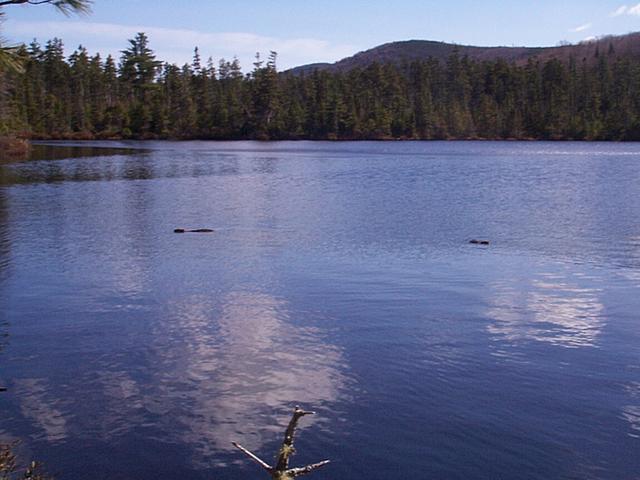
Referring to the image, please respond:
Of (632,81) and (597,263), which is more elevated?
(632,81)

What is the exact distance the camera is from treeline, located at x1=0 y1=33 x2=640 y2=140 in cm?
13888

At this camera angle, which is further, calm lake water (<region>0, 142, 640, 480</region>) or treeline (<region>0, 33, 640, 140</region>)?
treeline (<region>0, 33, 640, 140</region>)

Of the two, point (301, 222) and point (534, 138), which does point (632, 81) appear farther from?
point (301, 222)

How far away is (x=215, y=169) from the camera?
6488cm

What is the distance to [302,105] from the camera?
6137 inches

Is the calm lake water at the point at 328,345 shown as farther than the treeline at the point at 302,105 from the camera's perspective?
No

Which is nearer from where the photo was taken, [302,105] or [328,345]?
[328,345]

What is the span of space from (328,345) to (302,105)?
14491 cm

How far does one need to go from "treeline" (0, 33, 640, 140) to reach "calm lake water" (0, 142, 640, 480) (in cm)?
11262

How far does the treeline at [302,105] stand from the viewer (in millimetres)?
138875

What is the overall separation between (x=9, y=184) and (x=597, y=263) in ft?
121

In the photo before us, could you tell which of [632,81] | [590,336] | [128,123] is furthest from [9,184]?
[632,81]

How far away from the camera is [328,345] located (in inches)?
555

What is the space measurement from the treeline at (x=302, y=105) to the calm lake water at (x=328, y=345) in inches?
4434
